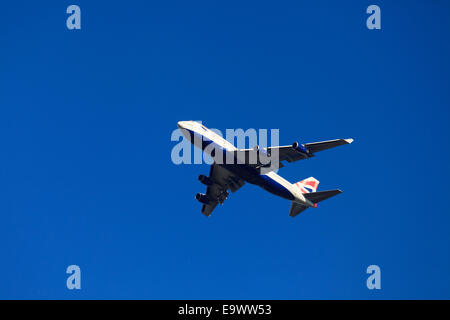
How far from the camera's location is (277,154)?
55812mm

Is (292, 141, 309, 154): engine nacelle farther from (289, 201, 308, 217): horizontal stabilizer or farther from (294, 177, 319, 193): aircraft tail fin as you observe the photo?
(289, 201, 308, 217): horizontal stabilizer

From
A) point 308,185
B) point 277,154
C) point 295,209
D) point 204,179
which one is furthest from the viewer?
point 295,209

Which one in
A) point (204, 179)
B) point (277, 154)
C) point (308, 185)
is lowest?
point (308, 185)

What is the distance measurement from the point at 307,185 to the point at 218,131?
13855 millimetres

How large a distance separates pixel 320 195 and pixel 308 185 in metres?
5.32

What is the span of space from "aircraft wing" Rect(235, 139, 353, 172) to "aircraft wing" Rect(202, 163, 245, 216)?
6.48m

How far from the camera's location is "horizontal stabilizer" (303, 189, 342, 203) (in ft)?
192

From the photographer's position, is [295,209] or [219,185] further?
[219,185]

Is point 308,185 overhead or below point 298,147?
below

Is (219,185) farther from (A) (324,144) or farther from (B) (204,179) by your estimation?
(A) (324,144)

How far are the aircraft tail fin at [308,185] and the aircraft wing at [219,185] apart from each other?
23.7 ft

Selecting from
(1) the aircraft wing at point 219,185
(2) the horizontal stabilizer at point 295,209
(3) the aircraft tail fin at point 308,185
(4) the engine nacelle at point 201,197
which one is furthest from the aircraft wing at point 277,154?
(4) the engine nacelle at point 201,197

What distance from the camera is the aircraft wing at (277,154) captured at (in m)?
53.5

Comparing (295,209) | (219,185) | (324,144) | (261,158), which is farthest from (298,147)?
(219,185)
